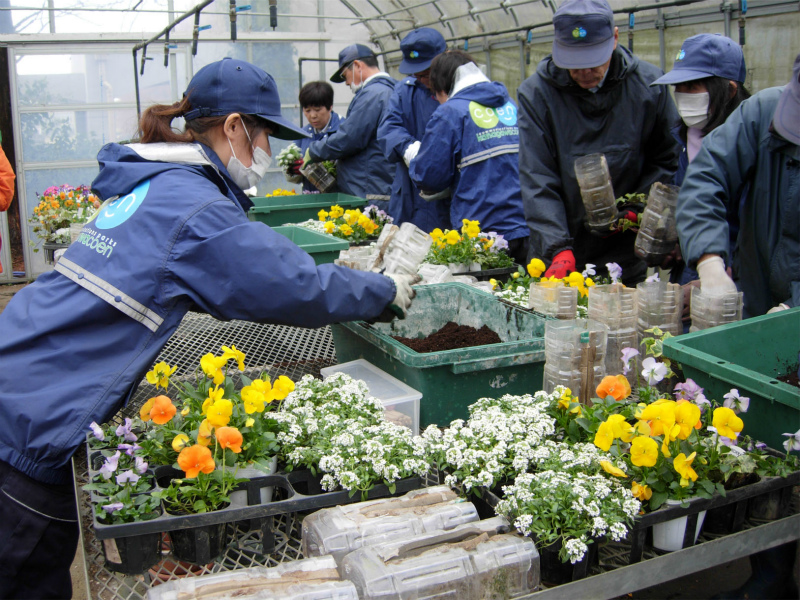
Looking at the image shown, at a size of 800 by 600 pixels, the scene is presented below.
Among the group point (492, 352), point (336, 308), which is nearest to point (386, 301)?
point (336, 308)

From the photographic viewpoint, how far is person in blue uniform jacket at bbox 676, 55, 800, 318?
2.33 meters

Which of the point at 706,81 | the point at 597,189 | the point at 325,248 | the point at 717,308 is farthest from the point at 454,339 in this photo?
the point at 706,81

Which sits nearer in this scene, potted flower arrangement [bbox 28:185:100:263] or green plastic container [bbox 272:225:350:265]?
green plastic container [bbox 272:225:350:265]

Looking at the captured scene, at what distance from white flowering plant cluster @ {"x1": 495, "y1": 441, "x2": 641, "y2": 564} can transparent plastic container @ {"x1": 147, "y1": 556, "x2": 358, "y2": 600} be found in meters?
0.36

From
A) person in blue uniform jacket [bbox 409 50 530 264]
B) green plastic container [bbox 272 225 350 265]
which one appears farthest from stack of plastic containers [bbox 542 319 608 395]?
person in blue uniform jacket [bbox 409 50 530 264]

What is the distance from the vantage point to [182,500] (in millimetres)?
1432

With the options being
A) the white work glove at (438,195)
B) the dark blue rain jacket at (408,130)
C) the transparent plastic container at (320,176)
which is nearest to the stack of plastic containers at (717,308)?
the white work glove at (438,195)

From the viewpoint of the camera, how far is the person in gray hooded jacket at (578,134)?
3238mm

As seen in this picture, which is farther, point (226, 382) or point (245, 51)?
point (245, 51)

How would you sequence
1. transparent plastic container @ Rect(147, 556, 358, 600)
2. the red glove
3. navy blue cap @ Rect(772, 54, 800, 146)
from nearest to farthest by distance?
transparent plastic container @ Rect(147, 556, 358, 600)
navy blue cap @ Rect(772, 54, 800, 146)
the red glove

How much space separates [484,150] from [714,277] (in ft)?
7.03

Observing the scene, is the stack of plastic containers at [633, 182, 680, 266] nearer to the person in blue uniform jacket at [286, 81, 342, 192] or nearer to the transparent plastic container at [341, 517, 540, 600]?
the transparent plastic container at [341, 517, 540, 600]

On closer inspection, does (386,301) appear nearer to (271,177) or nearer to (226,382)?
(226,382)

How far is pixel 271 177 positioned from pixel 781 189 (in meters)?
9.08
